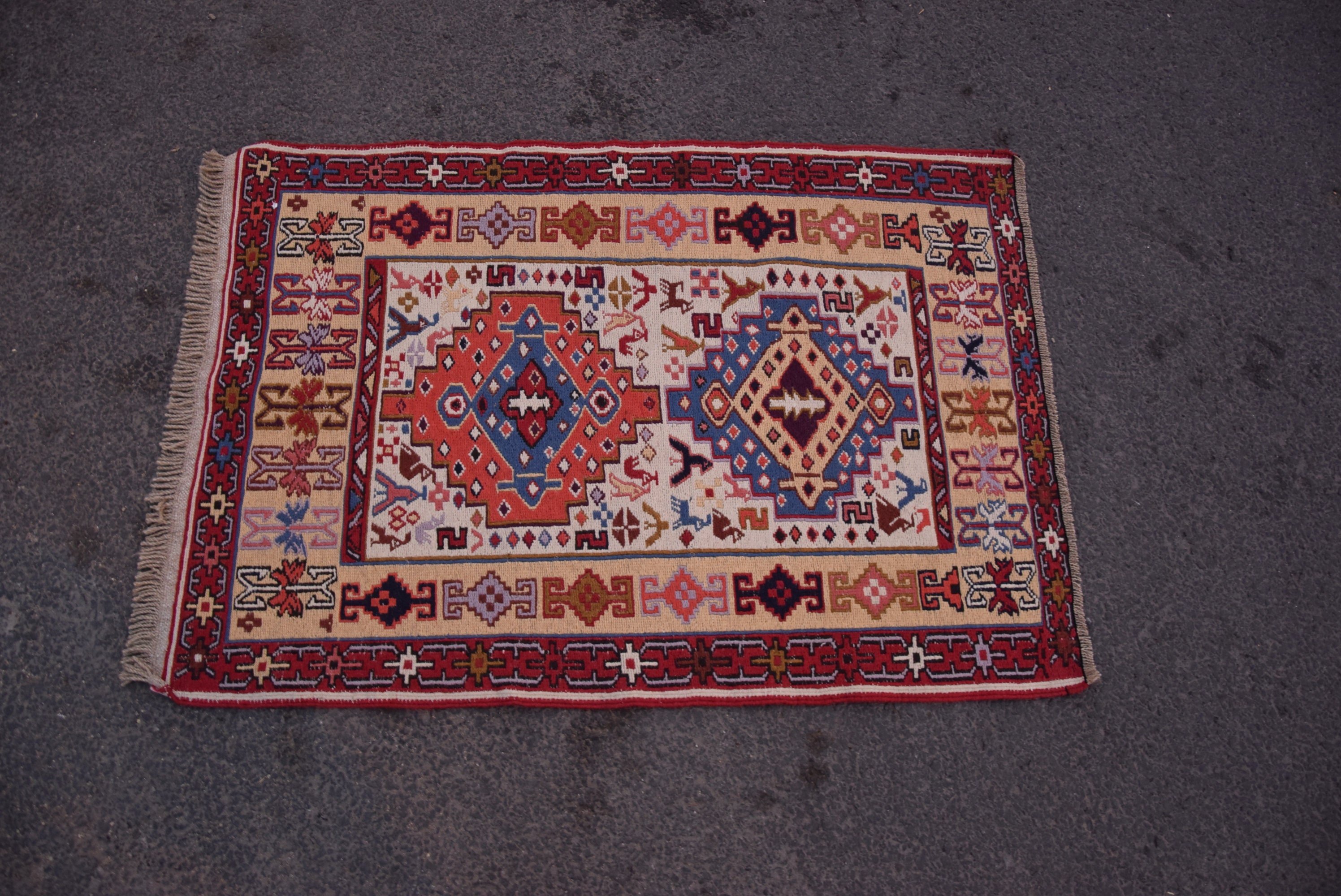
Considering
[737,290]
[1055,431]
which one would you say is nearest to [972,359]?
[1055,431]

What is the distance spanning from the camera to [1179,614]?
1883 millimetres

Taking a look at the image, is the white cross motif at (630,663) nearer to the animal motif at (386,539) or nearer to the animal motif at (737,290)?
the animal motif at (386,539)

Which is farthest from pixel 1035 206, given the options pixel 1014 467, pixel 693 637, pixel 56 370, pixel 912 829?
pixel 56 370

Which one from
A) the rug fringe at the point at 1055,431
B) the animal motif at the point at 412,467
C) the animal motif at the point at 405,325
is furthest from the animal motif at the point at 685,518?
the rug fringe at the point at 1055,431

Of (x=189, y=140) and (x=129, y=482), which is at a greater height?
(x=189, y=140)

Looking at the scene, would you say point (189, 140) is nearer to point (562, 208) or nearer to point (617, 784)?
point (562, 208)

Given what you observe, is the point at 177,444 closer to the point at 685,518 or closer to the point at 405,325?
the point at 405,325

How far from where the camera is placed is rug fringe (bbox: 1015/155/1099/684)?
183 cm

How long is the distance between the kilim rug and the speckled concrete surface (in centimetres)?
11

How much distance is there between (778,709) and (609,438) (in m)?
0.75

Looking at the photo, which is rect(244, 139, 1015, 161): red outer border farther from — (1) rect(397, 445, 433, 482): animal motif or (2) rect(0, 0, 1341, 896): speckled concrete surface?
(1) rect(397, 445, 433, 482): animal motif

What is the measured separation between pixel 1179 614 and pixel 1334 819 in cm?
55

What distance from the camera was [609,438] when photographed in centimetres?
187

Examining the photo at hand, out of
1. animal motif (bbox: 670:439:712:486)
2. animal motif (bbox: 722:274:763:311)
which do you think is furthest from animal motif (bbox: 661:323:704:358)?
animal motif (bbox: 670:439:712:486)
